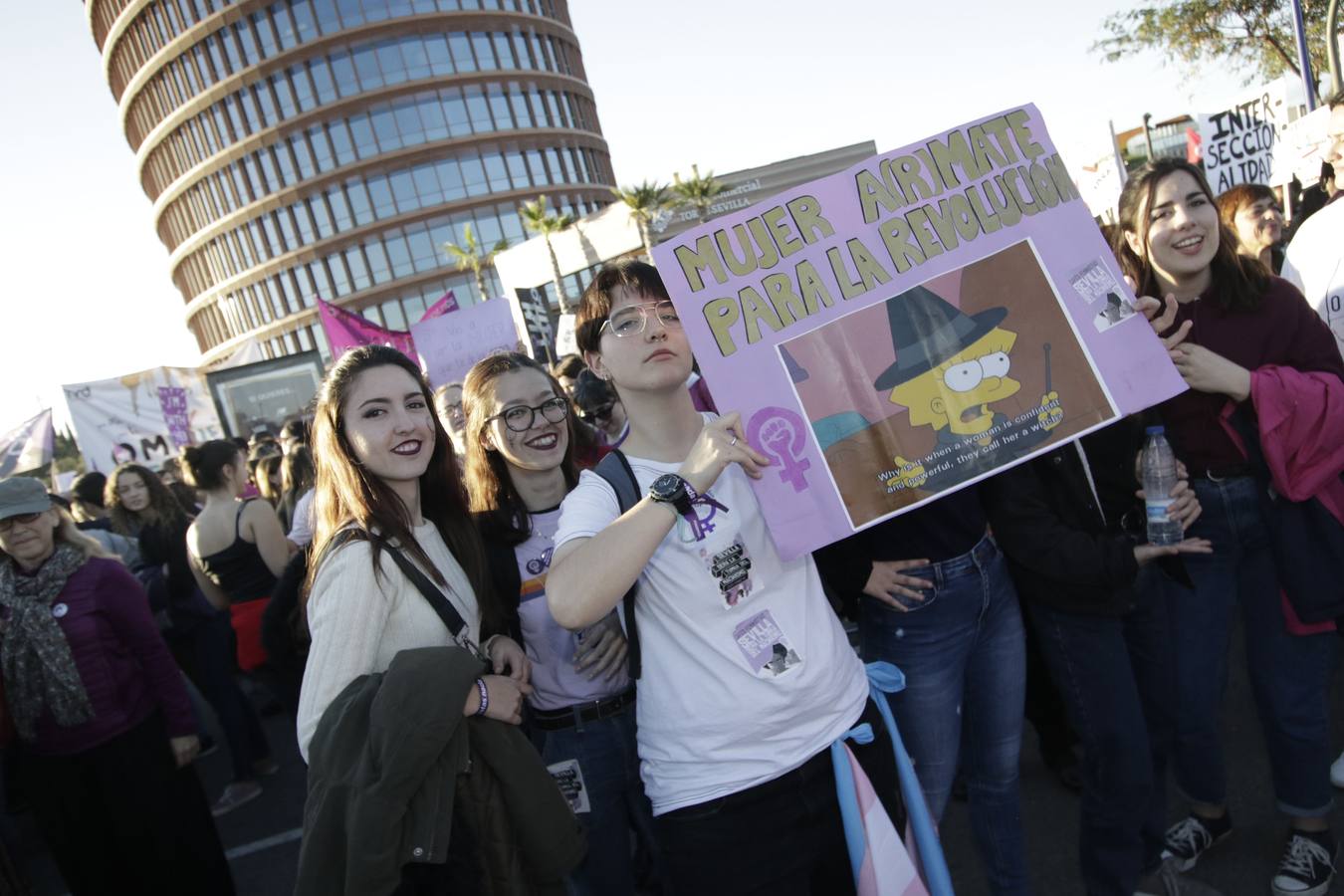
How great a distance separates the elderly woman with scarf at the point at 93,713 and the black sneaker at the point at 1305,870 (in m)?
3.86

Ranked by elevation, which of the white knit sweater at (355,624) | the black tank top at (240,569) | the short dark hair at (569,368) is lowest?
the white knit sweater at (355,624)

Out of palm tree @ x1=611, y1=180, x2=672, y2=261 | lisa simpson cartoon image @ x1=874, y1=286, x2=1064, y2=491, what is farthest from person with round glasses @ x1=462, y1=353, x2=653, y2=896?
palm tree @ x1=611, y1=180, x2=672, y2=261

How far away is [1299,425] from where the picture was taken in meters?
2.10

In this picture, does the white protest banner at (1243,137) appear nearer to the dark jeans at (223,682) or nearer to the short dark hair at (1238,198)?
the short dark hair at (1238,198)

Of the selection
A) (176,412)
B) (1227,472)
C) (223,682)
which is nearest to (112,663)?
(223,682)

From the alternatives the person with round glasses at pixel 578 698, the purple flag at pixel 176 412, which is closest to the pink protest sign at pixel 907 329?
the person with round glasses at pixel 578 698

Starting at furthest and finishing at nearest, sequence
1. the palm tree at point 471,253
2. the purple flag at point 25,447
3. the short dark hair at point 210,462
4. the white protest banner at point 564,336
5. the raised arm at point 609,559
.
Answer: the palm tree at point 471,253 < the purple flag at point 25,447 < the white protest banner at point 564,336 < the short dark hair at point 210,462 < the raised arm at point 609,559

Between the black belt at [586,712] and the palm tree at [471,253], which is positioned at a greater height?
the palm tree at [471,253]

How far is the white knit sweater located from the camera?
1711 millimetres

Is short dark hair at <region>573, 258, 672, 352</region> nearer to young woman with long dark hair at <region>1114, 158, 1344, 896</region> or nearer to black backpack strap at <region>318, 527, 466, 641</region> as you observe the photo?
black backpack strap at <region>318, 527, 466, 641</region>

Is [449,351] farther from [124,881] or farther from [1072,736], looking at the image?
[1072,736]

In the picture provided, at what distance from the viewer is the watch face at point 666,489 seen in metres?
1.52

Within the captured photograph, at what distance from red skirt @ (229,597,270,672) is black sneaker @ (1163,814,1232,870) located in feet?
14.6

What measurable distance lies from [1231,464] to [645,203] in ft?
139
